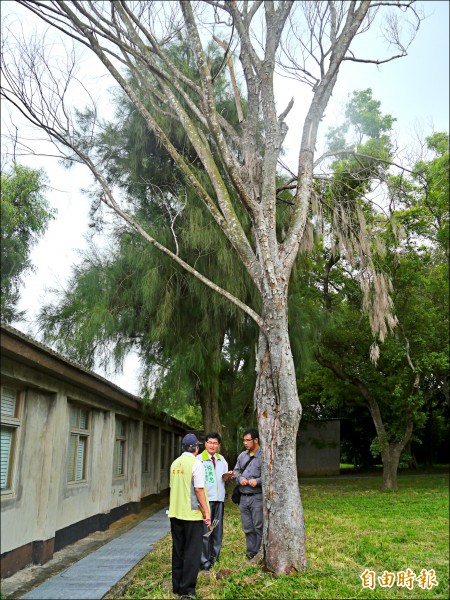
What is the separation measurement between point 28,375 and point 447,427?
86.3ft

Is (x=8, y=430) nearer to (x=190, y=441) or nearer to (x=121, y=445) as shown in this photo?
(x=190, y=441)

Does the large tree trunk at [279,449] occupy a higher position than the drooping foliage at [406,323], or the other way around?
the drooping foliage at [406,323]

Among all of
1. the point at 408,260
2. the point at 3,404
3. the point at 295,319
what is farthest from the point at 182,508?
the point at 408,260

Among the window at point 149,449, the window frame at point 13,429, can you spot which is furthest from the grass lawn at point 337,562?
the window at point 149,449

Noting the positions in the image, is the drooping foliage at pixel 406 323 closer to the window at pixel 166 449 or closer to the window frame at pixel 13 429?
the window at pixel 166 449

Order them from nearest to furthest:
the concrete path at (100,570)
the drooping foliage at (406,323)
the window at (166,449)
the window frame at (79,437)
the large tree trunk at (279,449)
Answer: the concrete path at (100,570), the large tree trunk at (279,449), the window frame at (79,437), the drooping foliage at (406,323), the window at (166,449)

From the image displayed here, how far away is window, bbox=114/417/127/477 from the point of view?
12.2 metres

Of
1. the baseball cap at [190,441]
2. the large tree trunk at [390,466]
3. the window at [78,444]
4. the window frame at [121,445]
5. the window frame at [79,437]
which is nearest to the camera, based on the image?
the baseball cap at [190,441]

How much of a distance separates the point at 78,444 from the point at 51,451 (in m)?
1.93

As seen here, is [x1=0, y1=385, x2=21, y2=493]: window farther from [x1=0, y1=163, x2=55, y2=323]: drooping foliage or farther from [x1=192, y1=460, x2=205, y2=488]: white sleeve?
[x1=0, y1=163, x2=55, y2=323]: drooping foliage

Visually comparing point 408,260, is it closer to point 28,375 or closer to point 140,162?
point 140,162

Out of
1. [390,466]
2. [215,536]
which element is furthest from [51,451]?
[390,466]

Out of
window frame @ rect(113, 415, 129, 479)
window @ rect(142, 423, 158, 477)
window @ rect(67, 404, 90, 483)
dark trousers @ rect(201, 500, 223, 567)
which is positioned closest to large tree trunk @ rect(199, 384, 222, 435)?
window frame @ rect(113, 415, 129, 479)

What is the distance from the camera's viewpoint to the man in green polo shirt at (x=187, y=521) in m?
5.31
